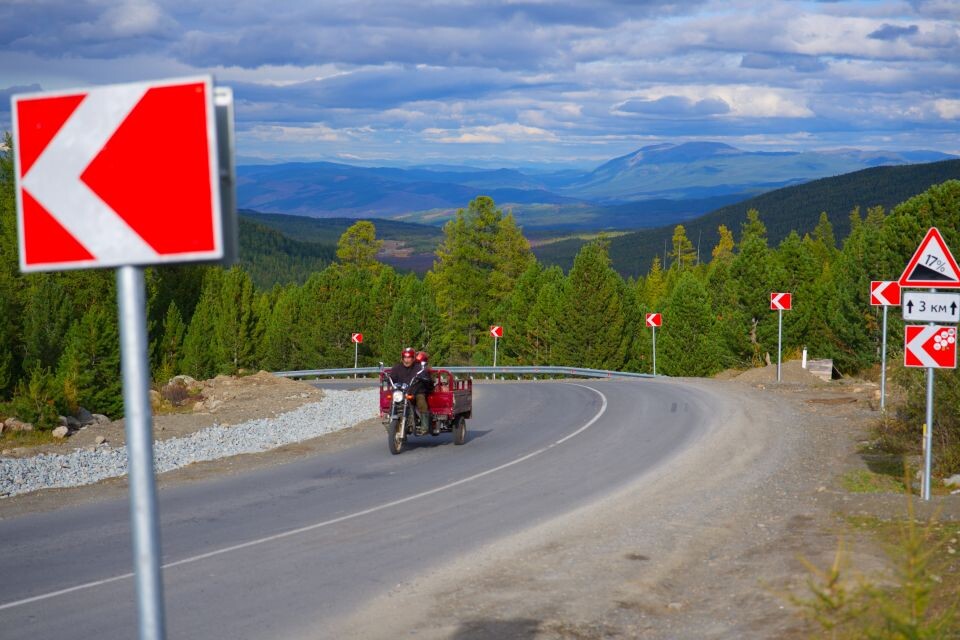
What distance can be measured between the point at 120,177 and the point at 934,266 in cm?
1169

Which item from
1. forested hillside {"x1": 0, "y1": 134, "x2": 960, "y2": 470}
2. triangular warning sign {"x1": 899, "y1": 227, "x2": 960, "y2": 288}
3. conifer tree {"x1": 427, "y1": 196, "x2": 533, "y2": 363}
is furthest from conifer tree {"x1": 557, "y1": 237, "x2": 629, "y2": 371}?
triangular warning sign {"x1": 899, "y1": 227, "x2": 960, "y2": 288}

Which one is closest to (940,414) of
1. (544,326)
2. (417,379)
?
(417,379)

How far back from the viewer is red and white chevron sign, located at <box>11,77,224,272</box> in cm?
317

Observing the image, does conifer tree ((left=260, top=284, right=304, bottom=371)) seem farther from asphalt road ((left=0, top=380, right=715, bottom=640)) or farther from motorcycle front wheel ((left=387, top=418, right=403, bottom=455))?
motorcycle front wheel ((left=387, top=418, right=403, bottom=455))

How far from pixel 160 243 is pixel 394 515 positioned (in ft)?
33.5

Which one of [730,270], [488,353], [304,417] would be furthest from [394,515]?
[488,353]

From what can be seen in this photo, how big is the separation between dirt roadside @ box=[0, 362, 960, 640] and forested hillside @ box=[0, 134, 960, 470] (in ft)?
86.3

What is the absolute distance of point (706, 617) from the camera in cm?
828

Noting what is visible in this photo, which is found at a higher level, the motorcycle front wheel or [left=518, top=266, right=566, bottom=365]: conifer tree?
the motorcycle front wheel

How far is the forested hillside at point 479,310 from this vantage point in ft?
174

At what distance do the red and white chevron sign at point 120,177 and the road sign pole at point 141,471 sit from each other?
188mm

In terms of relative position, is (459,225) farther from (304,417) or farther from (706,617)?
(706,617)

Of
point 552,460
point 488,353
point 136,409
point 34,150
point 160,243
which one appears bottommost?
point 488,353

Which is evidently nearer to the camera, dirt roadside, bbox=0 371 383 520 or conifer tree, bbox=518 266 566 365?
dirt roadside, bbox=0 371 383 520
